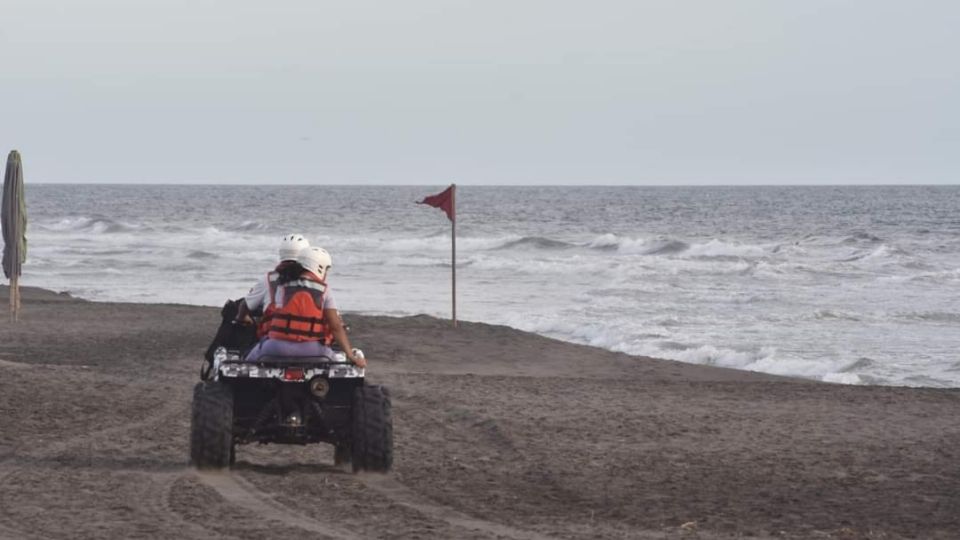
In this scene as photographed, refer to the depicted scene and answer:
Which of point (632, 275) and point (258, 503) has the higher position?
point (258, 503)

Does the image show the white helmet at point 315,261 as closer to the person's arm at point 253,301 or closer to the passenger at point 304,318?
the passenger at point 304,318

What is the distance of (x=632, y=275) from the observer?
36.9 metres

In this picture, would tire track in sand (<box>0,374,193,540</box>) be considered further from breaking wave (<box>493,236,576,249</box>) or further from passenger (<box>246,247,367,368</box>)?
breaking wave (<box>493,236,576,249</box>)

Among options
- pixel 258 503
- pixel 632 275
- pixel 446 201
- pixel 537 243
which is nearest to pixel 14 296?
pixel 446 201

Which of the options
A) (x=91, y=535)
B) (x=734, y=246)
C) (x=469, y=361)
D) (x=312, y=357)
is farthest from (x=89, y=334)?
(x=734, y=246)

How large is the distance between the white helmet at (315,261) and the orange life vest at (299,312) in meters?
0.04

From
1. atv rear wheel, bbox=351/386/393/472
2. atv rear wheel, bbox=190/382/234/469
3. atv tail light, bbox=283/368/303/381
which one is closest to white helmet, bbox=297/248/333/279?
atv tail light, bbox=283/368/303/381

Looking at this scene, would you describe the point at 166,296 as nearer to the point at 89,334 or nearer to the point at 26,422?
the point at 89,334

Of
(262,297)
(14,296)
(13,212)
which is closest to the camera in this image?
(262,297)

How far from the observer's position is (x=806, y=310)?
86.0 ft

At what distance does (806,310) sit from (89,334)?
12.6m

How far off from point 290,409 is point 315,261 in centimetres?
86

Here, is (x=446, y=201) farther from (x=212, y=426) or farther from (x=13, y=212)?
(x=212, y=426)

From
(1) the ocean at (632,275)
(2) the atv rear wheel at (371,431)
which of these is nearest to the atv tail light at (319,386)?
(2) the atv rear wheel at (371,431)
